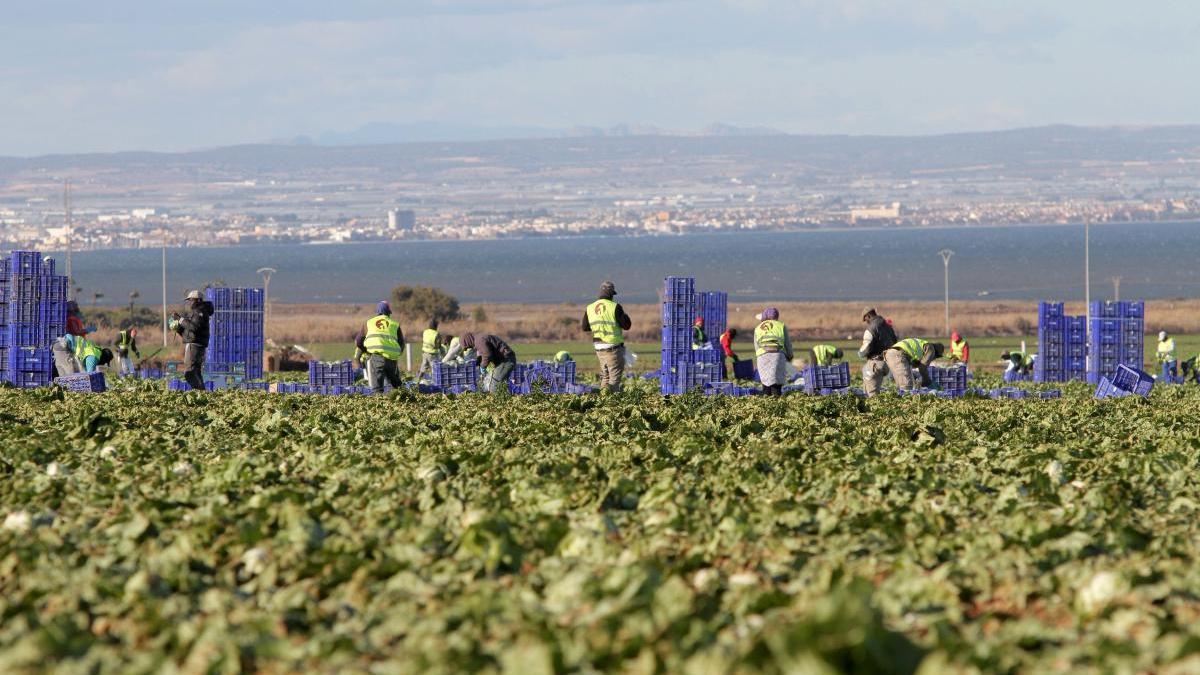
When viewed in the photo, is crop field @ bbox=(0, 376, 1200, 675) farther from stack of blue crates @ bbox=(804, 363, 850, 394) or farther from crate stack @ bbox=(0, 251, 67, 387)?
crate stack @ bbox=(0, 251, 67, 387)

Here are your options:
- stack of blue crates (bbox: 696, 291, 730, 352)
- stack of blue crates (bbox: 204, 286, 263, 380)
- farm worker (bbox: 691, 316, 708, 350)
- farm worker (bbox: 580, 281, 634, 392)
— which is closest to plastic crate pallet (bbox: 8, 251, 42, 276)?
stack of blue crates (bbox: 204, 286, 263, 380)

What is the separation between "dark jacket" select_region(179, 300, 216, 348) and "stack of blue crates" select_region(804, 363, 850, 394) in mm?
9089

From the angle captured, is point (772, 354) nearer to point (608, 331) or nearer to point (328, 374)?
point (608, 331)

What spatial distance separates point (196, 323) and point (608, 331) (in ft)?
20.1

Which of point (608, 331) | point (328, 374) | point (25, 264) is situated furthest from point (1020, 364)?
point (25, 264)

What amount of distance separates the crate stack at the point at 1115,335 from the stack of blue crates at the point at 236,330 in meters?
15.9

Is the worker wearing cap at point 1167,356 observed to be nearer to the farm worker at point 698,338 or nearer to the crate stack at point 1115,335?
the crate stack at point 1115,335

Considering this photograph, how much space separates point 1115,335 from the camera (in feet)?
110

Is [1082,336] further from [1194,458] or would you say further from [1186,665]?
[1186,665]

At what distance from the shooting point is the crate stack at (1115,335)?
3331 cm

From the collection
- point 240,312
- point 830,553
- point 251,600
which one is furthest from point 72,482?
point 240,312

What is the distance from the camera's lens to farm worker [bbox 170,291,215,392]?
25.3 m

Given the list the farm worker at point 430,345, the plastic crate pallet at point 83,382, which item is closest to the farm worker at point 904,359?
the farm worker at point 430,345

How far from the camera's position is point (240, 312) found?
31172mm
